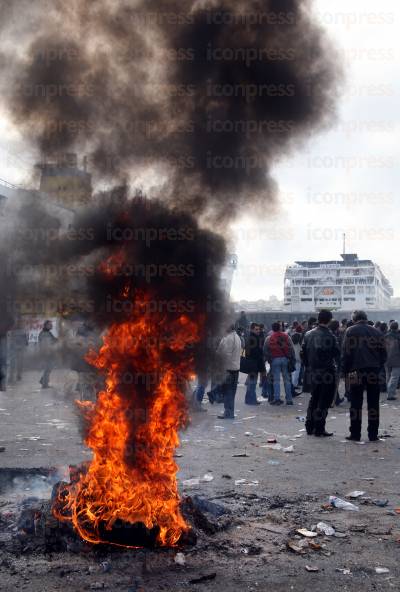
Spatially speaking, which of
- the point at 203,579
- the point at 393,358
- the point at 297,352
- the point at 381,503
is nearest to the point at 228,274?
the point at 381,503

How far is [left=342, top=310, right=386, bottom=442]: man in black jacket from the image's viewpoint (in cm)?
905

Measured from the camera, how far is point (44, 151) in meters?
6.24

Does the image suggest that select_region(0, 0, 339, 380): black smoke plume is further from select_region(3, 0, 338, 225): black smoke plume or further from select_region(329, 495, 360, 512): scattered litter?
select_region(329, 495, 360, 512): scattered litter

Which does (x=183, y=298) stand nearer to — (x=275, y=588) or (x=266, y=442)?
(x=275, y=588)

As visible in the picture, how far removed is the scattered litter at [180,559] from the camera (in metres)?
4.37

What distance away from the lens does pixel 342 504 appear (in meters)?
5.75

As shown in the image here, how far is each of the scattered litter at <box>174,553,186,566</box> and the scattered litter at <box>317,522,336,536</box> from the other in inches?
52.3

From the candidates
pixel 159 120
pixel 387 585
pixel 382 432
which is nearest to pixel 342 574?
pixel 387 585

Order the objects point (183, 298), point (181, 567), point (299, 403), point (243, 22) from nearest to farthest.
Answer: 1. point (181, 567)
2. point (183, 298)
3. point (243, 22)
4. point (299, 403)

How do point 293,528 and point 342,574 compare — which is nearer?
point 342,574

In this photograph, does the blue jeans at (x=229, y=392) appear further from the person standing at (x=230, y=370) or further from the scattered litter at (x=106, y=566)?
the scattered litter at (x=106, y=566)

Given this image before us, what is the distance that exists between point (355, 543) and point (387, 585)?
769mm

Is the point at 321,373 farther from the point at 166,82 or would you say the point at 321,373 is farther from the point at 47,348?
the point at 47,348

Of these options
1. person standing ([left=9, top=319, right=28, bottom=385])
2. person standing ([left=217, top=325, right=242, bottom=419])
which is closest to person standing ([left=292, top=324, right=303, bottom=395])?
person standing ([left=217, top=325, right=242, bottom=419])
